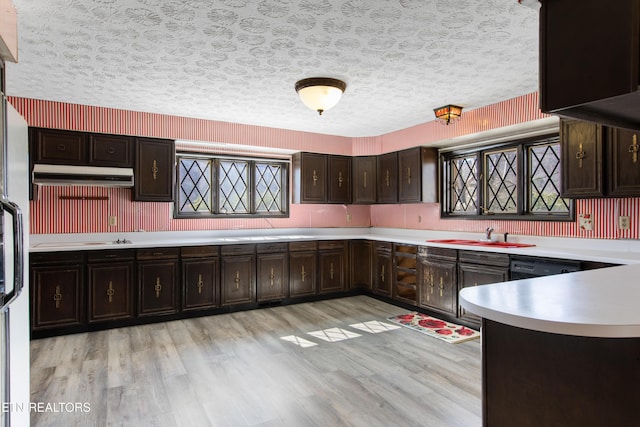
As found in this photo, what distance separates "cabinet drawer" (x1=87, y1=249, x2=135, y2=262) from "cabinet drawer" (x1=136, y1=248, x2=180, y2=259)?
0.26ft

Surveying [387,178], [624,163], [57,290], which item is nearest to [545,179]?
[624,163]

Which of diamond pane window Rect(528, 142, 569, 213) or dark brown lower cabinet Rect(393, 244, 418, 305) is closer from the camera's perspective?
diamond pane window Rect(528, 142, 569, 213)

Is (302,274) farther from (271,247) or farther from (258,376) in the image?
(258,376)

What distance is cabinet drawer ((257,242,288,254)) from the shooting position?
4.76m

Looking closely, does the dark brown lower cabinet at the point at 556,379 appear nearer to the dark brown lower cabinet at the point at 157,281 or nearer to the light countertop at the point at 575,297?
the light countertop at the point at 575,297

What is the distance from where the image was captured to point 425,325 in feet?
13.1

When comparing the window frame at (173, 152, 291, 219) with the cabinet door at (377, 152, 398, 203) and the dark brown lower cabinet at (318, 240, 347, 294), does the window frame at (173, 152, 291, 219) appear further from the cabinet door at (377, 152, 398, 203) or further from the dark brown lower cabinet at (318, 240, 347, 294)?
the cabinet door at (377, 152, 398, 203)

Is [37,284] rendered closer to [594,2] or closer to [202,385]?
[202,385]

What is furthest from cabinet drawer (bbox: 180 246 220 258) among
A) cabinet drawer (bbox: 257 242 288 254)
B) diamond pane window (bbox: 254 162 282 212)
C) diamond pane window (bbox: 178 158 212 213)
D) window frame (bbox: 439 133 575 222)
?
window frame (bbox: 439 133 575 222)

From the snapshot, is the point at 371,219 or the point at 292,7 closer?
the point at 292,7

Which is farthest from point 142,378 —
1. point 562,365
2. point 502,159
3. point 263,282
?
point 502,159

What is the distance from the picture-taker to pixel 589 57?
115 centimetres

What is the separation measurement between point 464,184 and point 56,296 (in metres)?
4.78

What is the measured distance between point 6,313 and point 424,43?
9.22 feet
